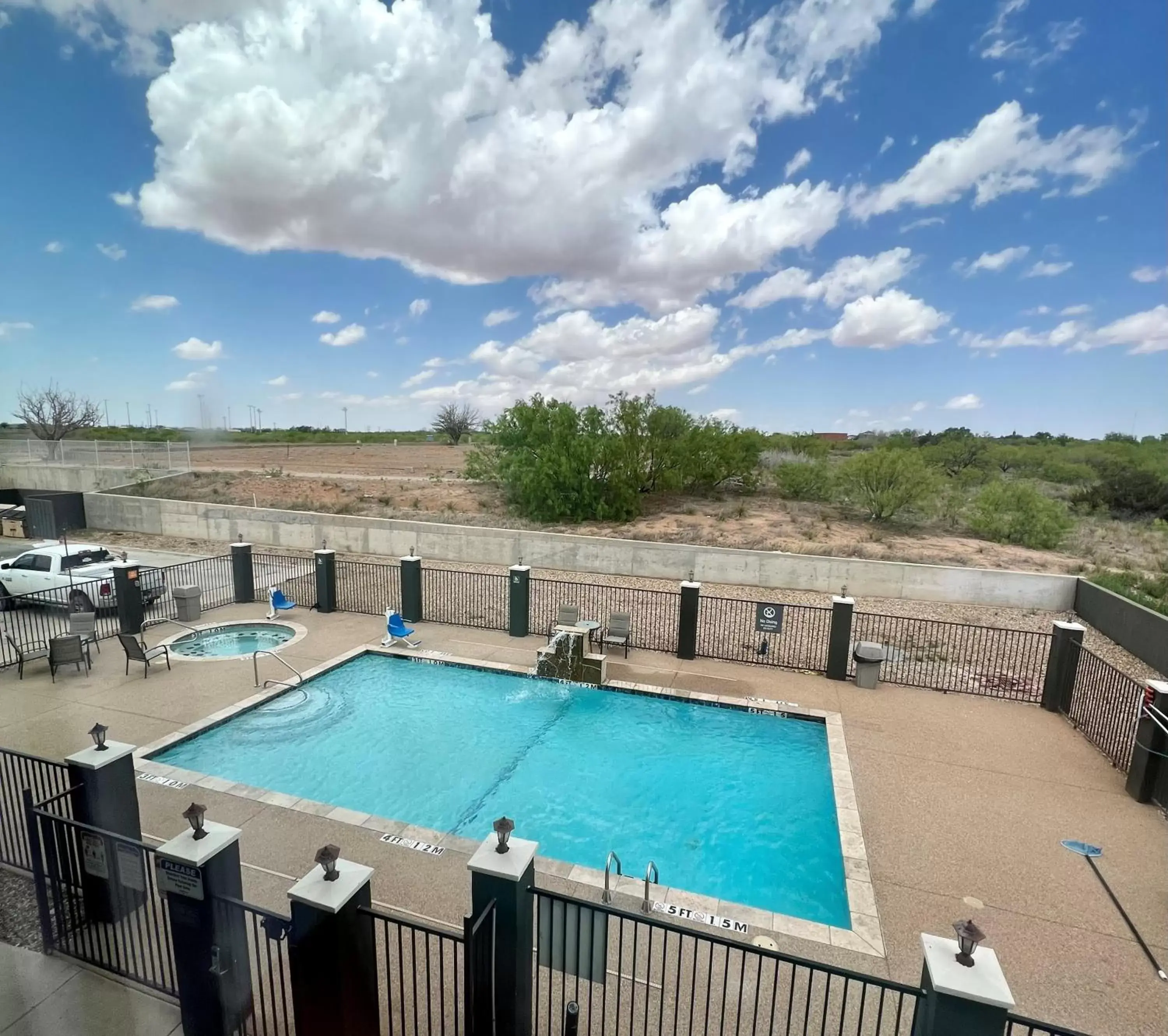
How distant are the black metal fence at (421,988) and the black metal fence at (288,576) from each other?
1015 cm

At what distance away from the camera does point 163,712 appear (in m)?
8.27

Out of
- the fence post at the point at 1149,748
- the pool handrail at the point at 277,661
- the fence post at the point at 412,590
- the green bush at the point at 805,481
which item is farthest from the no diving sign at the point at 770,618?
the green bush at the point at 805,481

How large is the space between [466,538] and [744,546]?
8.98 metres

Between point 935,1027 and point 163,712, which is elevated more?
point 935,1027

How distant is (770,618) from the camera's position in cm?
1052

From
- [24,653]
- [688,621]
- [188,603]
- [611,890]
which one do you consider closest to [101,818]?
[611,890]

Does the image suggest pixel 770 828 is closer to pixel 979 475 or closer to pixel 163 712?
pixel 163 712

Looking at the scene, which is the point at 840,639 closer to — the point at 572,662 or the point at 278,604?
the point at 572,662

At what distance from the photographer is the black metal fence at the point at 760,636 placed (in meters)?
11.0

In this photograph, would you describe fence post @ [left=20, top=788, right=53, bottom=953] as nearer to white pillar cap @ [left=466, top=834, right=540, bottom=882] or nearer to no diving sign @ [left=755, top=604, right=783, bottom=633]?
white pillar cap @ [left=466, top=834, right=540, bottom=882]

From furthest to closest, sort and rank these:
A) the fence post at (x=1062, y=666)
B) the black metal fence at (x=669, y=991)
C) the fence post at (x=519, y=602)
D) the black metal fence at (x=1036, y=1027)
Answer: the fence post at (x=519, y=602), the fence post at (x=1062, y=666), the black metal fence at (x=669, y=991), the black metal fence at (x=1036, y=1027)

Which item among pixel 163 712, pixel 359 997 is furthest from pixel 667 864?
pixel 163 712

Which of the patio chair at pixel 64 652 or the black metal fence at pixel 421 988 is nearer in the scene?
the black metal fence at pixel 421 988

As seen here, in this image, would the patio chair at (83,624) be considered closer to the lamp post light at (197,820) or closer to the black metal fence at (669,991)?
the lamp post light at (197,820)
